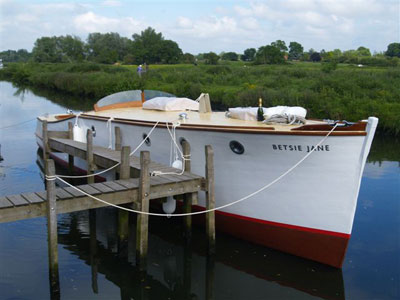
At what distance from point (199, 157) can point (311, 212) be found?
8.83 feet

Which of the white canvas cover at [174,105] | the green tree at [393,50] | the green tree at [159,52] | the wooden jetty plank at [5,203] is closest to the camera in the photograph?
the wooden jetty plank at [5,203]

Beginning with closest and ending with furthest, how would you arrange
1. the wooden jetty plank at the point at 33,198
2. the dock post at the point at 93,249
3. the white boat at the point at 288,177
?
1. the wooden jetty plank at the point at 33,198
2. the white boat at the point at 288,177
3. the dock post at the point at 93,249

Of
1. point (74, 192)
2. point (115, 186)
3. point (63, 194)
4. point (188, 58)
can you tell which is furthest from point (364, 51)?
point (63, 194)

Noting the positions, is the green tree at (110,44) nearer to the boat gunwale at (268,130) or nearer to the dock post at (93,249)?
the dock post at (93,249)

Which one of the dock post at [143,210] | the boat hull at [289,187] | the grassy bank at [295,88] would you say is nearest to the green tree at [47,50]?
the grassy bank at [295,88]

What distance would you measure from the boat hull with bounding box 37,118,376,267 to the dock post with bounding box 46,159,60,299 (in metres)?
3.26

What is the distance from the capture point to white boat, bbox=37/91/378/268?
7.87m

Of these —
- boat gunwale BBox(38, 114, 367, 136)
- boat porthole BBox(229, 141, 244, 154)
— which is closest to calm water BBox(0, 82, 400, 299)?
boat porthole BBox(229, 141, 244, 154)

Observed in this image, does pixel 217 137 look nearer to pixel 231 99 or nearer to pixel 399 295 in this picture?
pixel 399 295

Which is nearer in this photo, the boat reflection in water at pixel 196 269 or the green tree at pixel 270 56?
the boat reflection in water at pixel 196 269

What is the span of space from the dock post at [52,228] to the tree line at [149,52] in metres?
52.3

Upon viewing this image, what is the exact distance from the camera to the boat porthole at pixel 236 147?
8773 millimetres

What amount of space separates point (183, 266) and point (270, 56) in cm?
5203

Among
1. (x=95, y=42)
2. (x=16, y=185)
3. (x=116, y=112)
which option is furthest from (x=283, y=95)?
(x=95, y=42)
